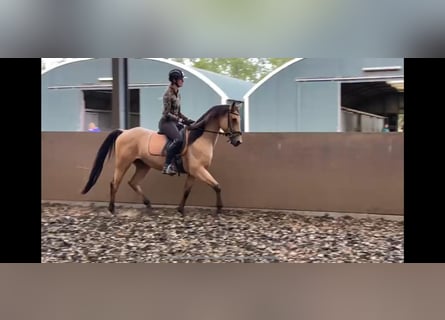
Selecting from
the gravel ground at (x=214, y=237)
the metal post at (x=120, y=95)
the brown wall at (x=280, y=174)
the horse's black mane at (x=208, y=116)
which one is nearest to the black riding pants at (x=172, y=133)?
the horse's black mane at (x=208, y=116)

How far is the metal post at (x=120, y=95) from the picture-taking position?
4.17 meters

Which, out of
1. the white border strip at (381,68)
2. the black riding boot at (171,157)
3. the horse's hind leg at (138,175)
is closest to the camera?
the white border strip at (381,68)

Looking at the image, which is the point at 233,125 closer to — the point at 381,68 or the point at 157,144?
the point at 157,144

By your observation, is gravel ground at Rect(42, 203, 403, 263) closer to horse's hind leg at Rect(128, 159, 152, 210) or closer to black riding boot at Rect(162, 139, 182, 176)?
horse's hind leg at Rect(128, 159, 152, 210)

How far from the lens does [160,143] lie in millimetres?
4309

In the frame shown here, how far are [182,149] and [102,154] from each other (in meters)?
0.70

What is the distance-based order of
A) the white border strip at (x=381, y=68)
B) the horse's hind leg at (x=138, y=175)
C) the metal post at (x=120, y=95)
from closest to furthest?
the white border strip at (x=381, y=68), the metal post at (x=120, y=95), the horse's hind leg at (x=138, y=175)

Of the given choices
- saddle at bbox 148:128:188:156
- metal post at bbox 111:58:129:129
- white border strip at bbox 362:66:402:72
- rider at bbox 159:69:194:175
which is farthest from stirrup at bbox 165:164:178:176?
white border strip at bbox 362:66:402:72

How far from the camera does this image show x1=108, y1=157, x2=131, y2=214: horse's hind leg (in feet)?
14.4

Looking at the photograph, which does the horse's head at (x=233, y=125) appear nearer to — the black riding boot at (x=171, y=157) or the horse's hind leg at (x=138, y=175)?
the black riding boot at (x=171, y=157)

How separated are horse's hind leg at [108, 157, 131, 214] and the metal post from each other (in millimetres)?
316
